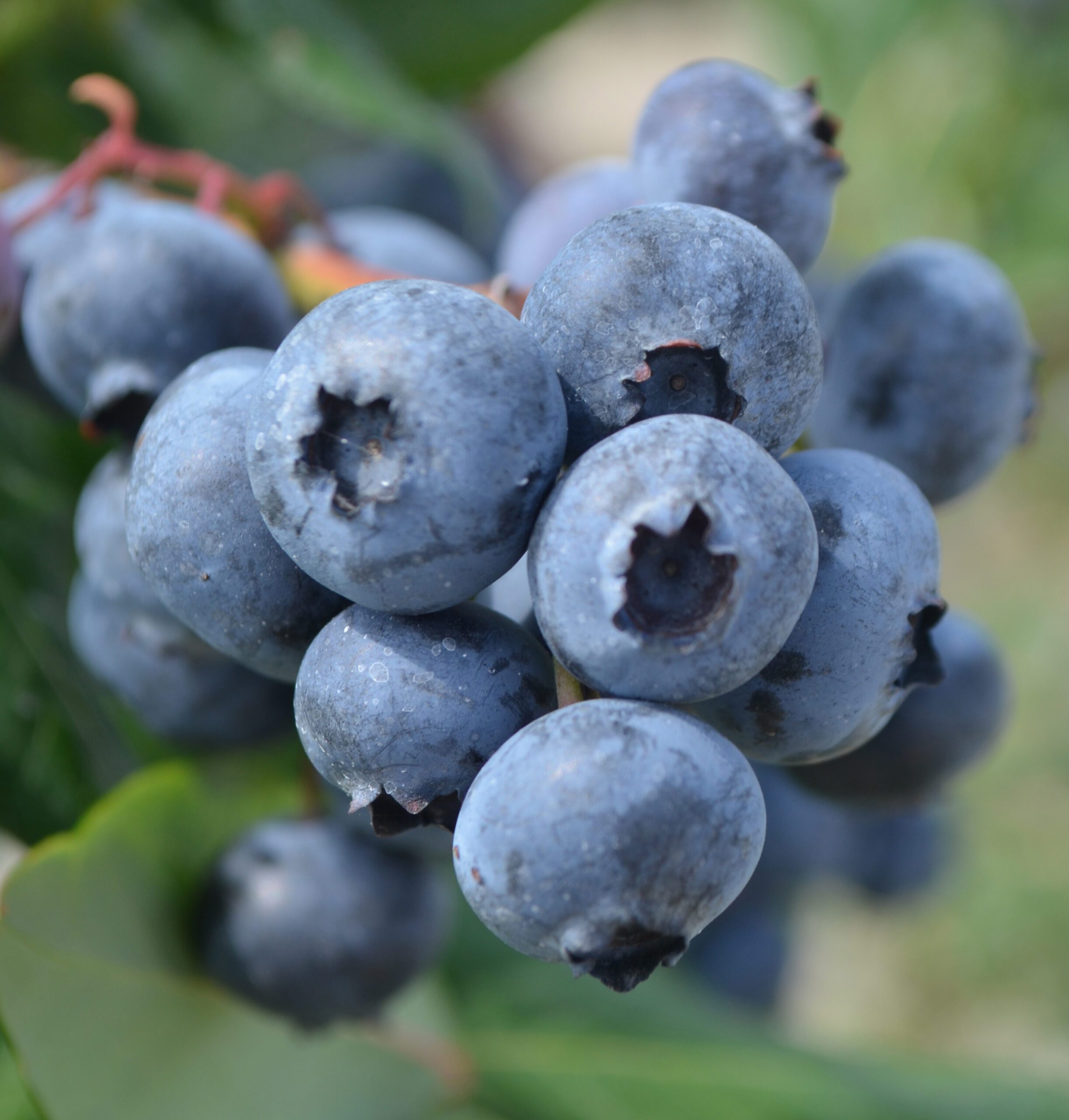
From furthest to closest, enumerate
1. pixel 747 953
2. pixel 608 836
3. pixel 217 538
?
pixel 747 953 → pixel 217 538 → pixel 608 836

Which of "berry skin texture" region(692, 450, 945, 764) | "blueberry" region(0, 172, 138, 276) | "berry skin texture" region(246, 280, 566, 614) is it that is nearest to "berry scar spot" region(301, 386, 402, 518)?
"berry skin texture" region(246, 280, 566, 614)

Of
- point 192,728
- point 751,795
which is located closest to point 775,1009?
point 192,728

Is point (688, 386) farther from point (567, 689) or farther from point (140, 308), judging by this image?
point (140, 308)

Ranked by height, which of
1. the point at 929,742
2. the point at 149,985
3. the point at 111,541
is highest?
the point at 111,541

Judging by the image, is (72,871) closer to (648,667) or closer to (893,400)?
(648,667)

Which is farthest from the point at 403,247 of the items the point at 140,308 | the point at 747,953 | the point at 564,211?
the point at 747,953
